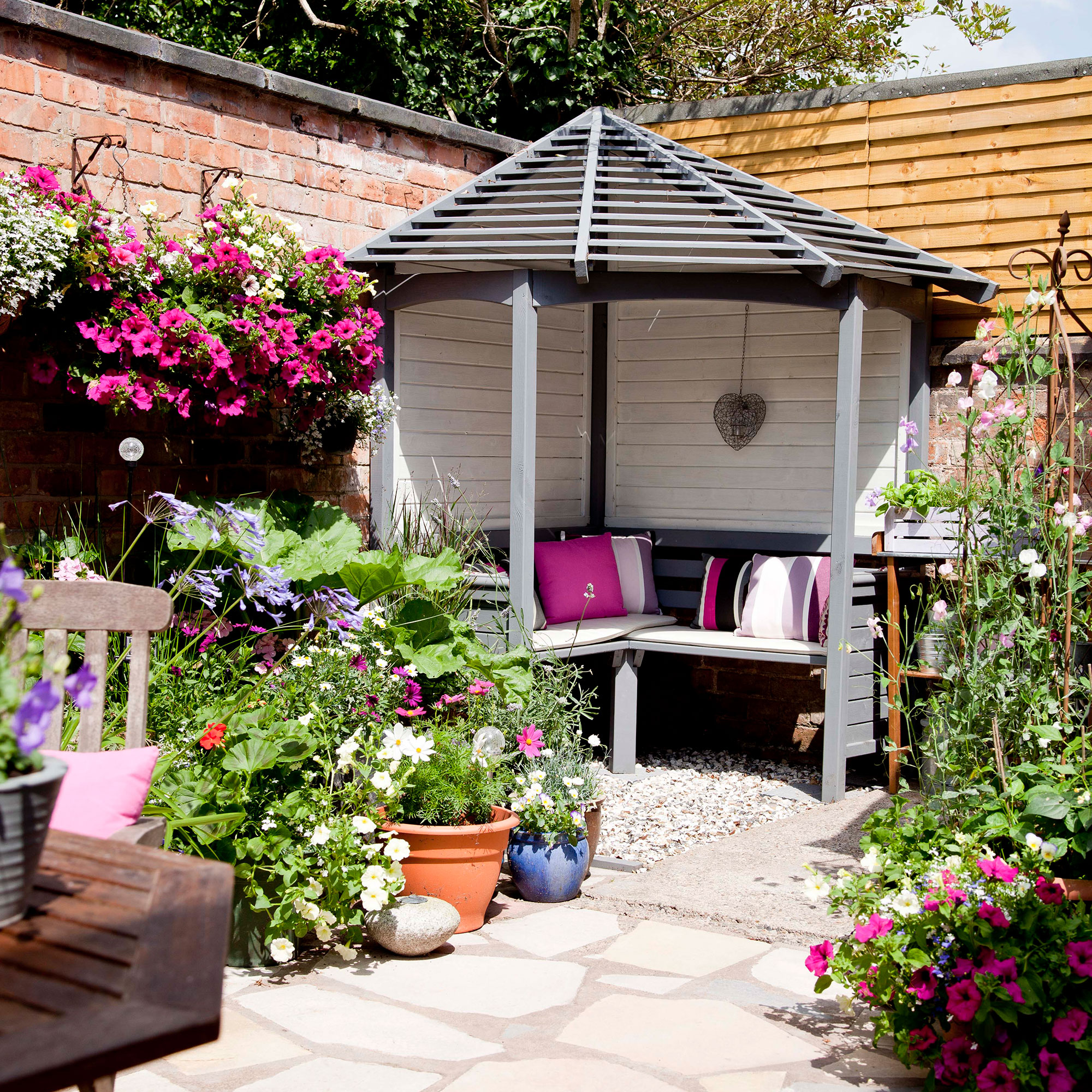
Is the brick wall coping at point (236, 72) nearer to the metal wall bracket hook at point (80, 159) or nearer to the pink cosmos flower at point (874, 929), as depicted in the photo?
the metal wall bracket hook at point (80, 159)

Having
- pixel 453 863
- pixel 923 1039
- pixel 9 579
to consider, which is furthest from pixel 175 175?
pixel 923 1039

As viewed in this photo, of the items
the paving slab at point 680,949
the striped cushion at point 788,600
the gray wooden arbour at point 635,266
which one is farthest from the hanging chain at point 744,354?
the paving slab at point 680,949

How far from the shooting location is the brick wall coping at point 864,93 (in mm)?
5738

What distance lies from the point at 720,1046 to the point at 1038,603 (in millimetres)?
1476

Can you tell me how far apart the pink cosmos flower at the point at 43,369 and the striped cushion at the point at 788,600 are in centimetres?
342

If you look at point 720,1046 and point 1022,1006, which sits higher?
point 1022,1006

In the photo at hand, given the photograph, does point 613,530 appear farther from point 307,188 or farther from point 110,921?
point 110,921

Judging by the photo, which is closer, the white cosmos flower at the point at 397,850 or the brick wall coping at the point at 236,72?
the white cosmos flower at the point at 397,850

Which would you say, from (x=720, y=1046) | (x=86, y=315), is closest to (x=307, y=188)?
(x=86, y=315)

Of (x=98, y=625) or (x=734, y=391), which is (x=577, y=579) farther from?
(x=98, y=625)

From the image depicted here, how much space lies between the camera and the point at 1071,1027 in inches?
88.4

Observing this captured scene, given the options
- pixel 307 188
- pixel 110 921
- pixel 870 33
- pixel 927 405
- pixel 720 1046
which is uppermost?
pixel 870 33

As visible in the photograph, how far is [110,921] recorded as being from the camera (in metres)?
1.23

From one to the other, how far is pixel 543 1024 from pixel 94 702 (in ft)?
4.37
